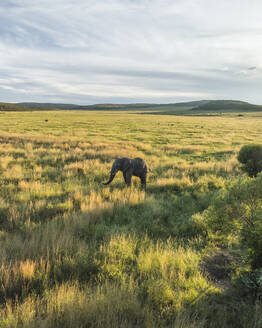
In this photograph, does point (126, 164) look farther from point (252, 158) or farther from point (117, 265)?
point (252, 158)

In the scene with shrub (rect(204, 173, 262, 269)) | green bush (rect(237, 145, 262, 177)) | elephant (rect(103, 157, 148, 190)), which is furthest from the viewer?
green bush (rect(237, 145, 262, 177))

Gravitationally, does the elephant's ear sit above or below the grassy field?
above

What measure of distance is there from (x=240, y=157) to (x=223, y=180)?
172cm

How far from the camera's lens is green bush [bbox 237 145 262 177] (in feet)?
28.1

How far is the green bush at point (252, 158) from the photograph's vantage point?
337 inches

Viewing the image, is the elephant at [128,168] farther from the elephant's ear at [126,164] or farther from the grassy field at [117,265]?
the grassy field at [117,265]

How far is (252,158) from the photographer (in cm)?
879

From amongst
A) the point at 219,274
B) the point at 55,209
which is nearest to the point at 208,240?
the point at 219,274

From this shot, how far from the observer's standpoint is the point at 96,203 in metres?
5.77

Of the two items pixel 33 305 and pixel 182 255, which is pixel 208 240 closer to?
pixel 182 255

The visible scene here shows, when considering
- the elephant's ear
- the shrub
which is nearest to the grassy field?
the shrub

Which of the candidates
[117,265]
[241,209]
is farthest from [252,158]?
[117,265]

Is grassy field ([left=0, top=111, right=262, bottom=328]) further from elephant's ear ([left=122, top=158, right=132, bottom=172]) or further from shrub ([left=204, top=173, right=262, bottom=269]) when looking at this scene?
elephant's ear ([left=122, top=158, right=132, bottom=172])

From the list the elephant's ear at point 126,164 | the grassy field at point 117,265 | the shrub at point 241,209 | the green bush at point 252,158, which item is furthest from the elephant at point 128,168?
the green bush at point 252,158
